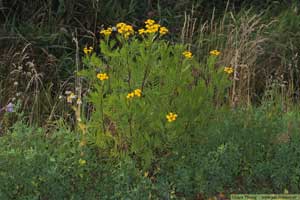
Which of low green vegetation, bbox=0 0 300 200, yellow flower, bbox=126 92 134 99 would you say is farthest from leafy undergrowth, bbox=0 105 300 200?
yellow flower, bbox=126 92 134 99

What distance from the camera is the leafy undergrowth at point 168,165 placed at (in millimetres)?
4906

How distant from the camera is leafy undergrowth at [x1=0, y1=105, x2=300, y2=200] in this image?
16.1 ft

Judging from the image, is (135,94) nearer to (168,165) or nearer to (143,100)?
(143,100)

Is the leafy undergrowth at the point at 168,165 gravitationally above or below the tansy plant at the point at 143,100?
below

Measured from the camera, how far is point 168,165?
5.14 metres

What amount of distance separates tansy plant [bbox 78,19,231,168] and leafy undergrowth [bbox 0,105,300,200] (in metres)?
0.10

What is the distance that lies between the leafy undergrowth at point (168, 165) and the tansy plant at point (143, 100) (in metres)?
0.10

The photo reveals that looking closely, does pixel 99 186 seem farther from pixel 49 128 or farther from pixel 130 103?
pixel 49 128

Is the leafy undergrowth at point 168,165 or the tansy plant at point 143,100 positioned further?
the tansy plant at point 143,100

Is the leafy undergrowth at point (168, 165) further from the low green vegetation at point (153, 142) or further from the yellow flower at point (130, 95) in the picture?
the yellow flower at point (130, 95)

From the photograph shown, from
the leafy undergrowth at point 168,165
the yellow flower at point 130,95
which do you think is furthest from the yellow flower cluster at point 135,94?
the leafy undergrowth at point 168,165

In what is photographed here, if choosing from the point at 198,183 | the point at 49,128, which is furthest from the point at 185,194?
the point at 49,128

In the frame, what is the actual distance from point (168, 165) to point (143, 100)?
19.3 inches

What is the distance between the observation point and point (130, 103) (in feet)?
16.4
